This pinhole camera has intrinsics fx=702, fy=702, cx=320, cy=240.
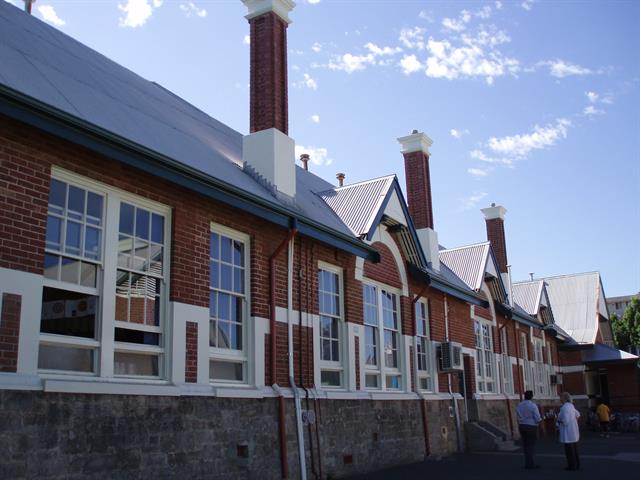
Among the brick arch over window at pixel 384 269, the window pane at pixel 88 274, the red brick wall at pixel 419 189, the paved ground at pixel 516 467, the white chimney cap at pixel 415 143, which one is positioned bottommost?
the paved ground at pixel 516 467

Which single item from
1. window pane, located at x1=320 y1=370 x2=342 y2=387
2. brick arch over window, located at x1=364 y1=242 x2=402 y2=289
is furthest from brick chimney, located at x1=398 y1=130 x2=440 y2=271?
window pane, located at x1=320 y1=370 x2=342 y2=387

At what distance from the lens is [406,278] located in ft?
56.0

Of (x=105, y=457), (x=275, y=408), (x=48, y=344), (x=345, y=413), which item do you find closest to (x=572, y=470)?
(x=345, y=413)

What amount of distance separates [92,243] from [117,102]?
3096mm

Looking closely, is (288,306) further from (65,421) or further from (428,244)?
(428,244)

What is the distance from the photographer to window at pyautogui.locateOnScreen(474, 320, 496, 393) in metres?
22.4

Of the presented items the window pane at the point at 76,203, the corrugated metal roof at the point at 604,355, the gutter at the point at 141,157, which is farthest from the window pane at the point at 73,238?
the corrugated metal roof at the point at 604,355

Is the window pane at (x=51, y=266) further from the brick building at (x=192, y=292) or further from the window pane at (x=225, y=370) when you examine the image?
the window pane at (x=225, y=370)

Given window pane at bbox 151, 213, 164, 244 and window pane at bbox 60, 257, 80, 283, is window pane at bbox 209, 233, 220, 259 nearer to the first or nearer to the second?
window pane at bbox 151, 213, 164, 244

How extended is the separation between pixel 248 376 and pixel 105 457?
340cm

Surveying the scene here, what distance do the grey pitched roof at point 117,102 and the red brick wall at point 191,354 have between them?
7.25ft

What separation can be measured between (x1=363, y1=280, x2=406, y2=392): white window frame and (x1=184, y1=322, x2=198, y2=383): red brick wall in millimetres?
5514

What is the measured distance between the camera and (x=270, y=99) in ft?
45.3

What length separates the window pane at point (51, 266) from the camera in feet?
26.5
